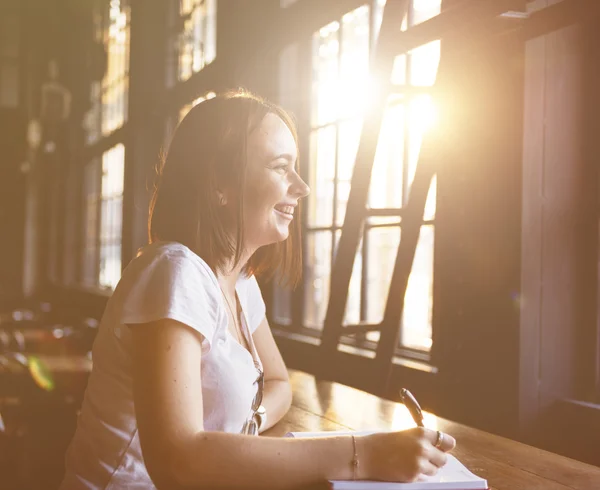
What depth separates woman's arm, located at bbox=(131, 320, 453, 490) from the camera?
1.08m

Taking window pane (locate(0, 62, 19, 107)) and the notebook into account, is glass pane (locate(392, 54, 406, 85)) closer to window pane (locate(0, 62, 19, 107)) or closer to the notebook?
the notebook

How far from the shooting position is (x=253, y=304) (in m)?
1.89

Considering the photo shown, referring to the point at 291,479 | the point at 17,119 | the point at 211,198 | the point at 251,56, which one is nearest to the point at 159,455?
the point at 291,479

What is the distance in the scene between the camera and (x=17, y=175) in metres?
11.8

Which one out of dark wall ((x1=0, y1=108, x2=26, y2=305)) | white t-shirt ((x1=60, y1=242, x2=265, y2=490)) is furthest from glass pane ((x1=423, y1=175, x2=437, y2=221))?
dark wall ((x1=0, y1=108, x2=26, y2=305))

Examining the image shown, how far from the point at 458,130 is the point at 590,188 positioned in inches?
19.6

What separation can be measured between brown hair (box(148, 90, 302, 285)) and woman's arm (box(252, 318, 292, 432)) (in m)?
0.51

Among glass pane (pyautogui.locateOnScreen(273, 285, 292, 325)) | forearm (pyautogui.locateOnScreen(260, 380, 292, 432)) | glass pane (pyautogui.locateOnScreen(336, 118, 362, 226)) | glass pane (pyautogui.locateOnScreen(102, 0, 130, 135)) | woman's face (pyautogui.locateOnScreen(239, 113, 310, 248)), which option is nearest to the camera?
woman's face (pyautogui.locateOnScreen(239, 113, 310, 248))

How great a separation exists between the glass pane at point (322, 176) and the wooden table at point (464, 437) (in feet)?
4.84

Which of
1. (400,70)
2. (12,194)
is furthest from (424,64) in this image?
(12,194)

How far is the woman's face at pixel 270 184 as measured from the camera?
1.48 m

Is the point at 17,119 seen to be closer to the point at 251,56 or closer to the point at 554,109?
the point at 251,56

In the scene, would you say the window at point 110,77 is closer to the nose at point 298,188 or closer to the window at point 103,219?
the window at point 103,219

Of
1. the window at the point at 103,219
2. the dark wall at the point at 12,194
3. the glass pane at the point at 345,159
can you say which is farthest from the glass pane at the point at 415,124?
the dark wall at the point at 12,194
